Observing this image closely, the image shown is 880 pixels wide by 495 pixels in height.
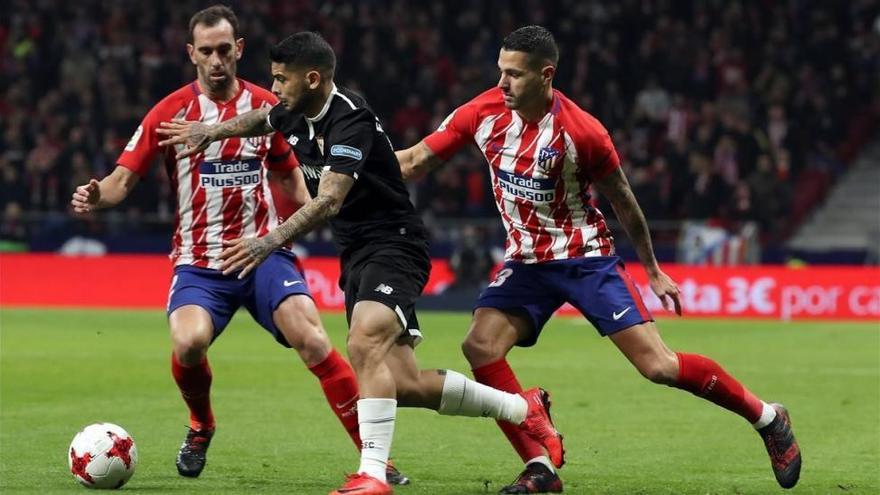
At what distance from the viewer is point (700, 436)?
32.3 ft

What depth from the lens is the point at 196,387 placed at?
26.6 ft

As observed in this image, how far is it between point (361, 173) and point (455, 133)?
721 millimetres

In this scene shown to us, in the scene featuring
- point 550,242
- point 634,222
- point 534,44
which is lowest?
point 550,242

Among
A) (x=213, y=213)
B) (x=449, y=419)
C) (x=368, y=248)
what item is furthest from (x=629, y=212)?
(x=449, y=419)

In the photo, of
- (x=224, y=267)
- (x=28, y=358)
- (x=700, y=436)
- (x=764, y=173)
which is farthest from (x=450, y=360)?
(x=764, y=173)

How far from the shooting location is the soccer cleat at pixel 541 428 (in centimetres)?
720

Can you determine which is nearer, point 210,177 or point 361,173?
point 361,173

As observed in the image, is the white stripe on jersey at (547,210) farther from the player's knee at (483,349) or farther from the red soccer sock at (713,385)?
the red soccer sock at (713,385)

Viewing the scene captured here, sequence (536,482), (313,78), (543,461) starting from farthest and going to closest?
(543,461) < (536,482) < (313,78)

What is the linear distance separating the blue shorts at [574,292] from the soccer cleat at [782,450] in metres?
0.84

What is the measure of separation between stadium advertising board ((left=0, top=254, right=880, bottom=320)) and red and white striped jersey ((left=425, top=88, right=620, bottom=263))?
13326mm

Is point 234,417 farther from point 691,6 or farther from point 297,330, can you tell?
point 691,6

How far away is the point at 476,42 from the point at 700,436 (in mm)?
19362

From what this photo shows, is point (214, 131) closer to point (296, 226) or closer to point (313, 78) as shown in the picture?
point (313, 78)
